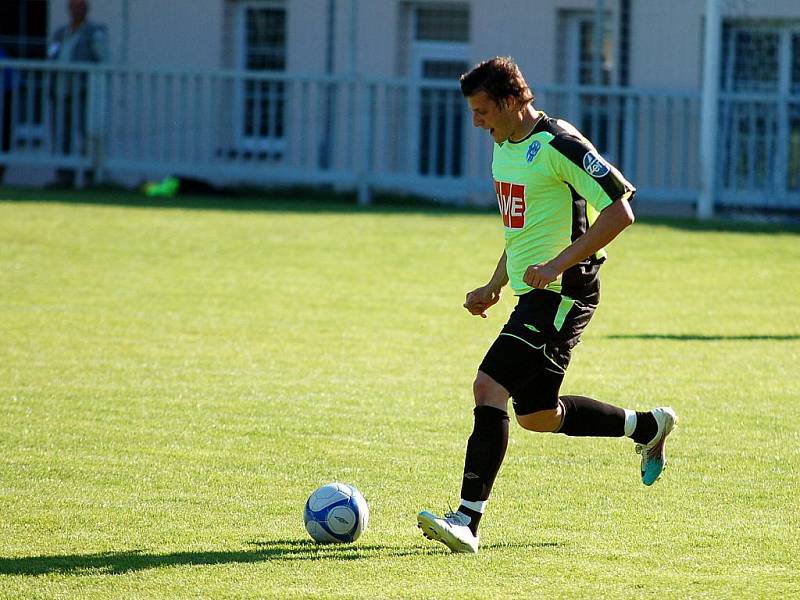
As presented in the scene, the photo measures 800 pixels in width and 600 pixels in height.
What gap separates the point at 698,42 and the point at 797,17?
1527 mm

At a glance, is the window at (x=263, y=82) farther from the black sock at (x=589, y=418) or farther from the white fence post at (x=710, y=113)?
the black sock at (x=589, y=418)

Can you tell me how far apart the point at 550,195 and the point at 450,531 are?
142 cm

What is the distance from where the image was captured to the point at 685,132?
20219 millimetres

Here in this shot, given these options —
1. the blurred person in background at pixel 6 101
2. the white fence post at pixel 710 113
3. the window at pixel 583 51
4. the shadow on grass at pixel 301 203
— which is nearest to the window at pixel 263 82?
the shadow on grass at pixel 301 203

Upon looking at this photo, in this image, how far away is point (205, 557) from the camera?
5.41 metres

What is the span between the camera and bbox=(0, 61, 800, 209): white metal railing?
1973cm

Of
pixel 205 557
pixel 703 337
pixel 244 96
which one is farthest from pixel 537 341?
pixel 244 96

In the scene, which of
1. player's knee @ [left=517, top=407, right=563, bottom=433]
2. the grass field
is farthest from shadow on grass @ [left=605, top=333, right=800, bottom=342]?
player's knee @ [left=517, top=407, right=563, bottom=433]

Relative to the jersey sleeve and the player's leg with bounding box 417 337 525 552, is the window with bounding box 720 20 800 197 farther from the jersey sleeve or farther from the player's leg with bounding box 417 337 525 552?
the player's leg with bounding box 417 337 525 552

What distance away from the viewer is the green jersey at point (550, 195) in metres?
5.68

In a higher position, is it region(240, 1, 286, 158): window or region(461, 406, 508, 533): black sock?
region(240, 1, 286, 158): window

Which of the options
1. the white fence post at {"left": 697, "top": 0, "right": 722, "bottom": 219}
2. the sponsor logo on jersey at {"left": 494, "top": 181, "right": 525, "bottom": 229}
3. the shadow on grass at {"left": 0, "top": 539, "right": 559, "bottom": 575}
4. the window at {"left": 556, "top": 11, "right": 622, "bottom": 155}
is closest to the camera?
the shadow on grass at {"left": 0, "top": 539, "right": 559, "bottom": 575}

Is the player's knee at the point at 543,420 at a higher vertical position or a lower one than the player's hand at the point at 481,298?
lower

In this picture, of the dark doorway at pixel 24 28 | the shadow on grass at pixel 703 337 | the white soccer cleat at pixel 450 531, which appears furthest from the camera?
the dark doorway at pixel 24 28
